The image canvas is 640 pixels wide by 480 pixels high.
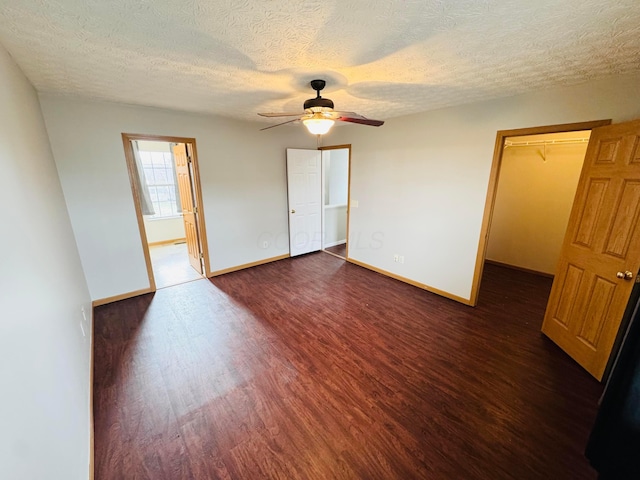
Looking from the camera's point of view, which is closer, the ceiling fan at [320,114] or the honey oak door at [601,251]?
the honey oak door at [601,251]

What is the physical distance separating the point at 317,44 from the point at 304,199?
3290 millimetres

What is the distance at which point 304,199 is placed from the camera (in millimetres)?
4734

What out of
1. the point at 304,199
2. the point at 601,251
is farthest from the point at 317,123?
the point at 304,199

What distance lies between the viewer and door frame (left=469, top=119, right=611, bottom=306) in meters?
2.18

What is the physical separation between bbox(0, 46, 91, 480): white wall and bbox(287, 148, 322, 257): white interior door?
305cm

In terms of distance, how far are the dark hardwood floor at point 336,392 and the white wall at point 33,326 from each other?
0.38 meters

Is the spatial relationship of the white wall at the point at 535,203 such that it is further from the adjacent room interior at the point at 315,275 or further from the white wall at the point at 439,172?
the white wall at the point at 439,172

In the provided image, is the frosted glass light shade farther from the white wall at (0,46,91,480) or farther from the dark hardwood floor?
the dark hardwood floor

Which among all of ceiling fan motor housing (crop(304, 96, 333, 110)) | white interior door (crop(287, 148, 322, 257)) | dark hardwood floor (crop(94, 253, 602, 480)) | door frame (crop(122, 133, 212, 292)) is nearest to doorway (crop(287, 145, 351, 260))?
white interior door (crop(287, 148, 322, 257))

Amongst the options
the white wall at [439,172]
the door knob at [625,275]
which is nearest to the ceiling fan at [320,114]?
the white wall at [439,172]

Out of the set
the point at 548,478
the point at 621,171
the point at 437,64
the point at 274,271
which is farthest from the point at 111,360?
the point at 621,171

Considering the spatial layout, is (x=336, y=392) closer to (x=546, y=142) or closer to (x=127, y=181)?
(x=127, y=181)

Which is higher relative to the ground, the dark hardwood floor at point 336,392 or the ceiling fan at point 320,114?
the ceiling fan at point 320,114

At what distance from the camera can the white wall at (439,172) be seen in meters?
2.19
